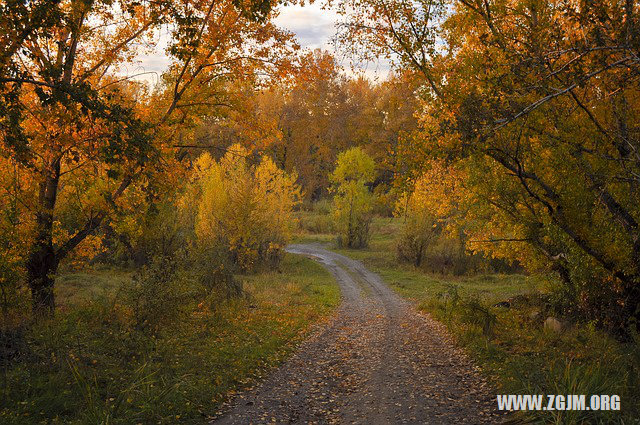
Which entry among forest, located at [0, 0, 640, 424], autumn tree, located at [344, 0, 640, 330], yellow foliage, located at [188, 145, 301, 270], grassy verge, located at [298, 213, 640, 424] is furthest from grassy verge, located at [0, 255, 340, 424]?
yellow foliage, located at [188, 145, 301, 270]

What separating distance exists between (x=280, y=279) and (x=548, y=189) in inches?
662

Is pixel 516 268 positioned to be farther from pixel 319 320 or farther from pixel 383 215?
pixel 383 215

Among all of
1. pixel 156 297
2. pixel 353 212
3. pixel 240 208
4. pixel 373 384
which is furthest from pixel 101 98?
pixel 353 212

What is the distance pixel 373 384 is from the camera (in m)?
8.50

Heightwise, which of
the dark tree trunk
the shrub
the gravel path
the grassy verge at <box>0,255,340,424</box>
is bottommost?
the gravel path

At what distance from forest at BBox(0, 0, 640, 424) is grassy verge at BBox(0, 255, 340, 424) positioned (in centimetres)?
4

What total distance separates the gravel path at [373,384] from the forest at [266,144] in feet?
0.25

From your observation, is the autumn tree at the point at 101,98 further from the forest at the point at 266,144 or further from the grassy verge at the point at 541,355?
the grassy verge at the point at 541,355

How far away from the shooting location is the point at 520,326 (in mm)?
12008

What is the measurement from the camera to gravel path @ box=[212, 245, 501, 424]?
7.01m

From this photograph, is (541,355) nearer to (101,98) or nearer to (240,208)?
(101,98)

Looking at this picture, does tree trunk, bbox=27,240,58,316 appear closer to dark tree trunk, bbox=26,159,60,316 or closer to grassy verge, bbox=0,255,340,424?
dark tree trunk, bbox=26,159,60,316

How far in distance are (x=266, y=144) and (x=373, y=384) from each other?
774cm

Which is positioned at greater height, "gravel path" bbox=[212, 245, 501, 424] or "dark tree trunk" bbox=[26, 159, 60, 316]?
"dark tree trunk" bbox=[26, 159, 60, 316]
